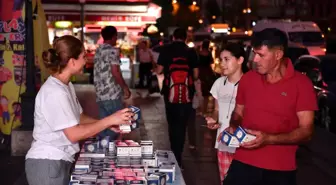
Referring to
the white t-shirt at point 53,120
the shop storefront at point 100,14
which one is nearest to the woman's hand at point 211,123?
the white t-shirt at point 53,120

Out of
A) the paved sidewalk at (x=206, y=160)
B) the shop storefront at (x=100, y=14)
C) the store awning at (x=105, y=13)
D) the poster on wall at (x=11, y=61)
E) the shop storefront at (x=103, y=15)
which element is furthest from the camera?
the store awning at (x=105, y=13)

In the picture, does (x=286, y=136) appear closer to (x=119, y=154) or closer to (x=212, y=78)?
(x=119, y=154)

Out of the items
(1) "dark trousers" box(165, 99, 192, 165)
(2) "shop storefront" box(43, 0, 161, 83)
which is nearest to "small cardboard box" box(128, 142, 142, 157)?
(1) "dark trousers" box(165, 99, 192, 165)

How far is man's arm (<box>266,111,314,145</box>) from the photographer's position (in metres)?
4.90

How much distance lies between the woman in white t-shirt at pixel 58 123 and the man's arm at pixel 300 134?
1.05 meters

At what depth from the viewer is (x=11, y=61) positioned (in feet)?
39.7

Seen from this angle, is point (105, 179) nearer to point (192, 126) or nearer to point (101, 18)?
point (192, 126)

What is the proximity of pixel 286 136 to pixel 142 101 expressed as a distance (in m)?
16.2

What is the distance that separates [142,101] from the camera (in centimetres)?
2102

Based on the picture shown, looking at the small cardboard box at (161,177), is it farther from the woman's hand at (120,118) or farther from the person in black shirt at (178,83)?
the person in black shirt at (178,83)

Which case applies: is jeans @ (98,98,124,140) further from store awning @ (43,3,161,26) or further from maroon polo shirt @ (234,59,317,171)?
store awning @ (43,3,161,26)

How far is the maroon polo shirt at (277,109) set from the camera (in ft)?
16.7

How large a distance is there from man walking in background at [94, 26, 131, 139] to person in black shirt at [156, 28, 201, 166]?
0.62 metres

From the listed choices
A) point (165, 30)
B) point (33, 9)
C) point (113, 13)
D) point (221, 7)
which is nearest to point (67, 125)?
point (33, 9)
